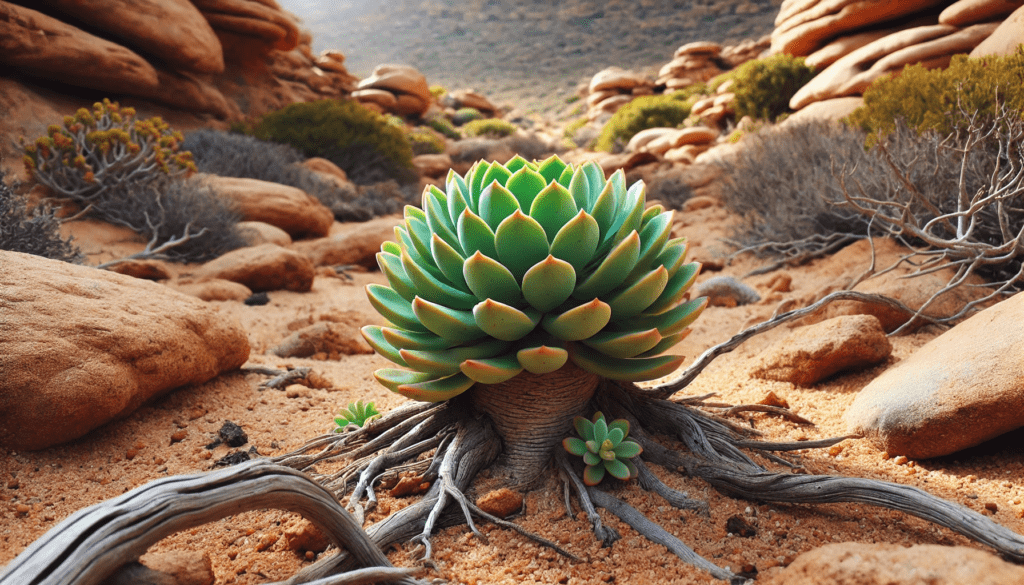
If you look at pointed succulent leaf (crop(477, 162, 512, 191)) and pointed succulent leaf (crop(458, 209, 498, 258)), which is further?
pointed succulent leaf (crop(477, 162, 512, 191))

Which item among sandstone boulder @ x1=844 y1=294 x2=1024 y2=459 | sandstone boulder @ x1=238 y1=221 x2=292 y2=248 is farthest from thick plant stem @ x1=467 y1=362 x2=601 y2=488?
sandstone boulder @ x1=238 y1=221 x2=292 y2=248

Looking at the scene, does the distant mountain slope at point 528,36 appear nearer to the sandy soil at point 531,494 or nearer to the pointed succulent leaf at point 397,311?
the sandy soil at point 531,494

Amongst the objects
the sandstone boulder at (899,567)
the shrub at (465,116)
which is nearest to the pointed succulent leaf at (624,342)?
the sandstone boulder at (899,567)

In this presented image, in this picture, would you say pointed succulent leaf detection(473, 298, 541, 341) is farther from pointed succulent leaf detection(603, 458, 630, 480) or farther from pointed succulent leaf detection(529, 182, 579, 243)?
pointed succulent leaf detection(603, 458, 630, 480)

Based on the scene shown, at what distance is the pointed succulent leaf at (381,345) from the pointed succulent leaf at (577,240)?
0.58 meters

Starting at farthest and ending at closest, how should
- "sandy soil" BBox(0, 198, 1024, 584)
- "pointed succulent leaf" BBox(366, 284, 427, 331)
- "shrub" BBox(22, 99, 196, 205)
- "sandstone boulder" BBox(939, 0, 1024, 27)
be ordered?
"sandstone boulder" BBox(939, 0, 1024, 27), "shrub" BBox(22, 99, 196, 205), "pointed succulent leaf" BBox(366, 284, 427, 331), "sandy soil" BBox(0, 198, 1024, 584)

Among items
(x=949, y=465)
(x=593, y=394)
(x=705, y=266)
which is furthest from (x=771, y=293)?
(x=593, y=394)

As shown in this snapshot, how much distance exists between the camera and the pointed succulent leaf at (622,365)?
168 cm

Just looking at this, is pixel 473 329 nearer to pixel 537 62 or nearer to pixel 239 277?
pixel 239 277

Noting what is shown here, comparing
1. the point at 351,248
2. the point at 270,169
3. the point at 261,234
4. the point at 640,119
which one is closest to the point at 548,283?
the point at 351,248

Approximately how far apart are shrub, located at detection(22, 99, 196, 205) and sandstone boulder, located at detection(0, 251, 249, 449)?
4914 mm

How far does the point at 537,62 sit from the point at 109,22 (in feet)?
122

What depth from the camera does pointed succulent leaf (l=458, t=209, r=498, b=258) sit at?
5.47 feet

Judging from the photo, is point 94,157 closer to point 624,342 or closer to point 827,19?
point 624,342
